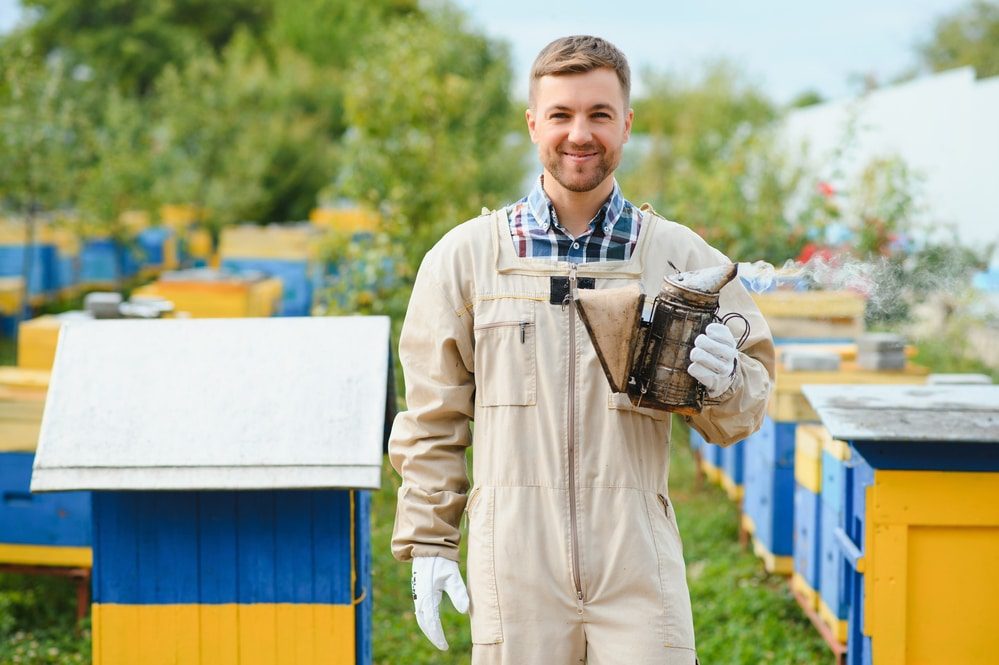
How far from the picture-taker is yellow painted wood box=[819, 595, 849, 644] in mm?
3723

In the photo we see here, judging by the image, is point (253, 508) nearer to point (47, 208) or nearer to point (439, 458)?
point (439, 458)

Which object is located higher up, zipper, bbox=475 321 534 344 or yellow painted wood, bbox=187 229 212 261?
yellow painted wood, bbox=187 229 212 261

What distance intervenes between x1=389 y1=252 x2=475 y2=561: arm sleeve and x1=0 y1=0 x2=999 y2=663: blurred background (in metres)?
0.65

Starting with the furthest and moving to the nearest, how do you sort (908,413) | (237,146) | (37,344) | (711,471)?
(237,146) → (711,471) → (37,344) → (908,413)

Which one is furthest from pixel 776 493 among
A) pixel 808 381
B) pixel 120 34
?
pixel 120 34

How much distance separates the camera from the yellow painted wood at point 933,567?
115 inches

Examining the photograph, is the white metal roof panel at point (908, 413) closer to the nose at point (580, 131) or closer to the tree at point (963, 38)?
the nose at point (580, 131)

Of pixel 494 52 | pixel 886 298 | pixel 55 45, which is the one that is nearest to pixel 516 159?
pixel 494 52

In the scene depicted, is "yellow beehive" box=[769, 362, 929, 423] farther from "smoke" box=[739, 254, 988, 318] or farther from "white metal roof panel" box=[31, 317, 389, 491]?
"white metal roof panel" box=[31, 317, 389, 491]

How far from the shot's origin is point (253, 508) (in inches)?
114

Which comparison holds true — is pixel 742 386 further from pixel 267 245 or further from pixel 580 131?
pixel 267 245

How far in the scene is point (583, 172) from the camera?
2154 millimetres

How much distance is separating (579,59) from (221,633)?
5.87 feet

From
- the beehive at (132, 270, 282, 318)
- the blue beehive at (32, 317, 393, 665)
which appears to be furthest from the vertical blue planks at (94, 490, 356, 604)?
the beehive at (132, 270, 282, 318)
